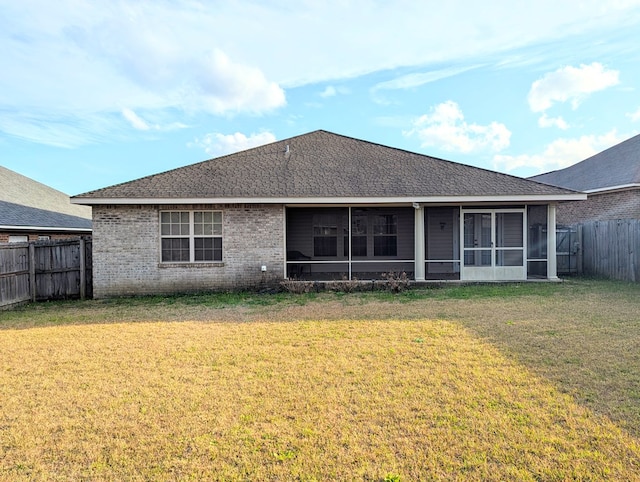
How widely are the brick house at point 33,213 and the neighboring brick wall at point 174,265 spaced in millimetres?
6294

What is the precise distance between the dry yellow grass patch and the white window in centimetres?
606

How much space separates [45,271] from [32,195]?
36.7 feet

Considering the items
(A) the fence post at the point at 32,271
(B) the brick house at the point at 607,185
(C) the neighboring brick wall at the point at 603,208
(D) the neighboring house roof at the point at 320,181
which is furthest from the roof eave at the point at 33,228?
(C) the neighboring brick wall at the point at 603,208

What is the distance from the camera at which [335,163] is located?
14586 mm

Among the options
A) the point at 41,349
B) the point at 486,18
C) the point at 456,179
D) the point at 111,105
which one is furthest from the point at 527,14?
the point at 111,105

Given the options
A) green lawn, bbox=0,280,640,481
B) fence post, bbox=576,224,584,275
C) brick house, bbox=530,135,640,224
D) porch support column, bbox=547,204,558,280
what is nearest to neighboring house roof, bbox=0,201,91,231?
green lawn, bbox=0,280,640,481

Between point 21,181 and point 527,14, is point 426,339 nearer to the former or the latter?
point 527,14

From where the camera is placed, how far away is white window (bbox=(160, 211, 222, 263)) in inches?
484

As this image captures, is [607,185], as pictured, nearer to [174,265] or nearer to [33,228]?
[174,265]

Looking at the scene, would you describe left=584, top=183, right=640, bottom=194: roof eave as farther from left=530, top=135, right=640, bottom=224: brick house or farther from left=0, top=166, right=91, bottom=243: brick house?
left=0, top=166, right=91, bottom=243: brick house

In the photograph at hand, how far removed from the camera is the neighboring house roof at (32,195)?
18.4 meters

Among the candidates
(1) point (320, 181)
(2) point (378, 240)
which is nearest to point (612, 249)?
(2) point (378, 240)

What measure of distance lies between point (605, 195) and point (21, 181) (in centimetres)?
2757

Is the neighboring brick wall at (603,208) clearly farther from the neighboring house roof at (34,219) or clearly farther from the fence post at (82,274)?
the neighboring house roof at (34,219)
